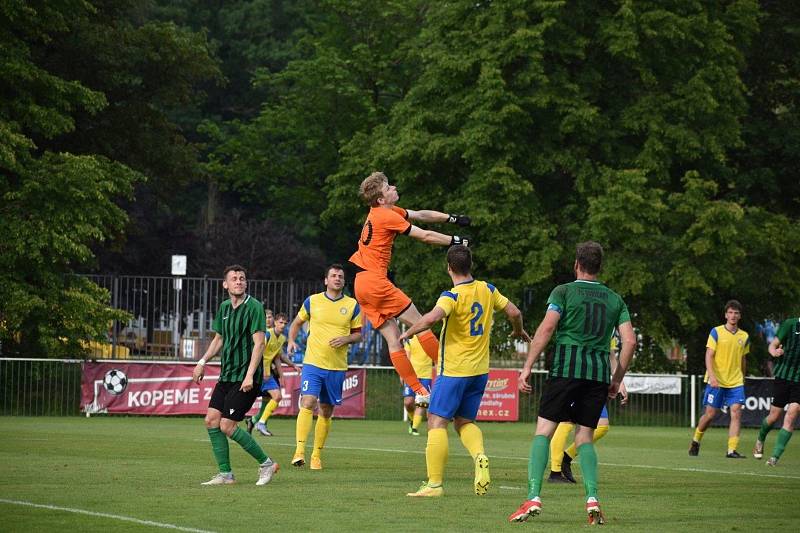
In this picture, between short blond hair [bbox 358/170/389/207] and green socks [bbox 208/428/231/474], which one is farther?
short blond hair [bbox 358/170/389/207]

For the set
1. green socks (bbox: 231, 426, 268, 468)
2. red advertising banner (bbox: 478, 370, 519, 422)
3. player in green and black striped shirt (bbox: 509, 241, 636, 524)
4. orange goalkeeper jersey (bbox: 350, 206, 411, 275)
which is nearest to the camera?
player in green and black striped shirt (bbox: 509, 241, 636, 524)

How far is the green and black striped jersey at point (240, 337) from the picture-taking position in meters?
13.4

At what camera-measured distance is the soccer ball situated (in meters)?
30.4

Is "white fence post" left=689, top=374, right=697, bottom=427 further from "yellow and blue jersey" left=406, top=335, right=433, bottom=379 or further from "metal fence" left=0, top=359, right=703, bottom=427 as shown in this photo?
"yellow and blue jersey" left=406, top=335, right=433, bottom=379

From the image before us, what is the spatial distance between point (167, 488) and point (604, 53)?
2829cm

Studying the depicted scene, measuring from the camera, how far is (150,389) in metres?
30.6

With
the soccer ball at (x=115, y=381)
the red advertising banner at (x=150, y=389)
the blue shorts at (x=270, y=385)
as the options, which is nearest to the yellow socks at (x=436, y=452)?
the blue shorts at (x=270, y=385)

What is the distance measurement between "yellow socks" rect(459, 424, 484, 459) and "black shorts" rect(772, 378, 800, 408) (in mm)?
8579

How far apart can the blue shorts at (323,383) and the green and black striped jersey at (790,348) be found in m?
6.94

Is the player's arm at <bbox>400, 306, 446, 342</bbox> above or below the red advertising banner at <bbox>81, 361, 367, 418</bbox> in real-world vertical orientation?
above

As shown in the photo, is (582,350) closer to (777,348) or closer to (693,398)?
(777,348)

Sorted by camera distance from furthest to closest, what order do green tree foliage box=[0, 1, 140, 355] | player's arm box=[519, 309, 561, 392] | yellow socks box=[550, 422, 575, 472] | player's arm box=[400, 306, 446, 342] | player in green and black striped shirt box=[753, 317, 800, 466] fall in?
green tree foliage box=[0, 1, 140, 355] < player in green and black striped shirt box=[753, 317, 800, 466] < yellow socks box=[550, 422, 575, 472] < player's arm box=[400, 306, 446, 342] < player's arm box=[519, 309, 561, 392]

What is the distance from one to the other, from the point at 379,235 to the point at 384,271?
0.45m

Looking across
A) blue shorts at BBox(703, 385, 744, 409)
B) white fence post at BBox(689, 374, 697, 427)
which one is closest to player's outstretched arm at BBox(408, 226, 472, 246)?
blue shorts at BBox(703, 385, 744, 409)
